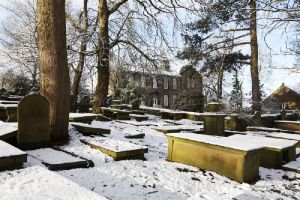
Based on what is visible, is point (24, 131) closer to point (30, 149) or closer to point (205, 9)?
point (30, 149)

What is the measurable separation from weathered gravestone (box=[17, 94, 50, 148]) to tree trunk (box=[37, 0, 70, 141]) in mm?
348

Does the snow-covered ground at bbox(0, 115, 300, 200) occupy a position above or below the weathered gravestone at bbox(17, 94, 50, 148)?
below

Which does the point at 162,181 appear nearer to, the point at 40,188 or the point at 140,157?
the point at 140,157

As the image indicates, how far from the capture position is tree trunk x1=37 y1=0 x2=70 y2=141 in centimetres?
711

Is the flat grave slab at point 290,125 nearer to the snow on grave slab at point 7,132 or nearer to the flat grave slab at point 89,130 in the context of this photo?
the flat grave slab at point 89,130

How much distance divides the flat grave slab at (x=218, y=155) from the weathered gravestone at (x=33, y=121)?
2.85 m

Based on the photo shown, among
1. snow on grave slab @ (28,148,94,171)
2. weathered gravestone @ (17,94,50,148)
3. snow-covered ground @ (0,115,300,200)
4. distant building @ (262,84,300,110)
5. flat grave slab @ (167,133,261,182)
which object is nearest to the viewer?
Result: snow-covered ground @ (0,115,300,200)

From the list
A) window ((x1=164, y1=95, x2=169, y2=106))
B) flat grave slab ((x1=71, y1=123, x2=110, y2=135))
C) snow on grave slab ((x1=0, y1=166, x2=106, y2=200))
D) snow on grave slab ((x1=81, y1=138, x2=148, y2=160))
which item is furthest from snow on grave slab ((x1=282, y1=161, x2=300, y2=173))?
window ((x1=164, y1=95, x2=169, y2=106))

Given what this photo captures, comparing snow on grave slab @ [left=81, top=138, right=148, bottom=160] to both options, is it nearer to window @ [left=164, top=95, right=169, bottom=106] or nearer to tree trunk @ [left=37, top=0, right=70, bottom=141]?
tree trunk @ [left=37, top=0, right=70, bottom=141]

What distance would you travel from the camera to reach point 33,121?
21.4ft

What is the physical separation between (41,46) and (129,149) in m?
3.27

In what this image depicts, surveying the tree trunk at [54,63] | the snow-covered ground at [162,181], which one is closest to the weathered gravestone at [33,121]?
the tree trunk at [54,63]

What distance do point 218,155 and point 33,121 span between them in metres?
3.94

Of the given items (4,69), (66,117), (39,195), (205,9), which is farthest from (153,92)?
(39,195)
